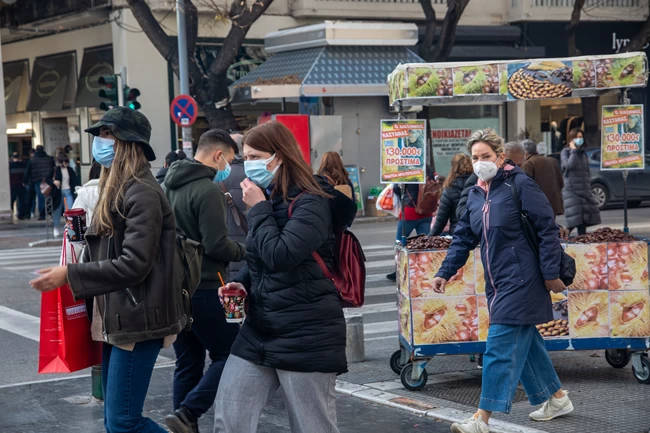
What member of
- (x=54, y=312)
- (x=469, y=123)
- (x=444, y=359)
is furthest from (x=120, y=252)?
(x=469, y=123)

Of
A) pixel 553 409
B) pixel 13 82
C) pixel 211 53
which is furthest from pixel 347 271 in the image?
pixel 13 82

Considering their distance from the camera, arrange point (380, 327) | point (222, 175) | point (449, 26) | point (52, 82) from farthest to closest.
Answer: point (52, 82), point (449, 26), point (380, 327), point (222, 175)

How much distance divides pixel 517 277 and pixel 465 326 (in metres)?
1.50

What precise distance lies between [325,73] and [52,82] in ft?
32.1

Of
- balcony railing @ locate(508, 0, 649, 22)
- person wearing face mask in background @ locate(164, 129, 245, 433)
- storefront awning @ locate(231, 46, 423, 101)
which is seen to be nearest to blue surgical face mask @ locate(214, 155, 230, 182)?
person wearing face mask in background @ locate(164, 129, 245, 433)

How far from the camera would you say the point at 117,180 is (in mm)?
4215

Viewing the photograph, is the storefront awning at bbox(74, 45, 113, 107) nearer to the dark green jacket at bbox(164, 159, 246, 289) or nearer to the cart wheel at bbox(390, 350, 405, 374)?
the cart wheel at bbox(390, 350, 405, 374)

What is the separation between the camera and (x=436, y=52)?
2417cm

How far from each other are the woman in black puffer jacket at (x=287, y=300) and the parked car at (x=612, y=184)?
19.7m

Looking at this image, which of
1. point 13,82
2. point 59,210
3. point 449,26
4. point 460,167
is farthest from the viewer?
point 13,82

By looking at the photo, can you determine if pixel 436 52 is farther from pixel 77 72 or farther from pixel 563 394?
pixel 563 394

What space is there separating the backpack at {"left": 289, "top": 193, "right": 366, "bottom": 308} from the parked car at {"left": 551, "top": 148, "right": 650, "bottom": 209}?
1953cm

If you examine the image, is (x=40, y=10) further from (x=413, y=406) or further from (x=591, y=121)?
(x=413, y=406)

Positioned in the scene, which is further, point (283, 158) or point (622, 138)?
point (622, 138)
